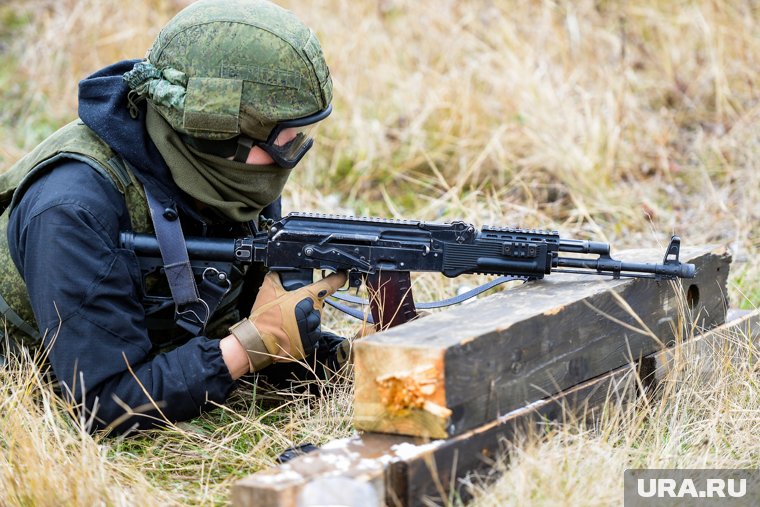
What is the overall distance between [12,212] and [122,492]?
1.20 metres

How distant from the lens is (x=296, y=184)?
6172mm

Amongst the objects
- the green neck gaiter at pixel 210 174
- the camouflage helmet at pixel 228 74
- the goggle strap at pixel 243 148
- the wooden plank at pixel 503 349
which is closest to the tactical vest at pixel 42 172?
the green neck gaiter at pixel 210 174

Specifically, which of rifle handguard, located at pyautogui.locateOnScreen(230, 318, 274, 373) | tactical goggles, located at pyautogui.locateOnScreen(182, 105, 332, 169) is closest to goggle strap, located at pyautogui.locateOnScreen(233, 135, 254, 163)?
tactical goggles, located at pyautogui.locateOnScreen(182, 105, 332, 169)

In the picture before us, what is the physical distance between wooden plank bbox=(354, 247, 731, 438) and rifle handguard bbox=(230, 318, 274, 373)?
67 cm

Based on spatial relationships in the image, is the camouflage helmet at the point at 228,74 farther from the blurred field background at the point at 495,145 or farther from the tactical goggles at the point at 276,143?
the blurred field background at the point at 495,145

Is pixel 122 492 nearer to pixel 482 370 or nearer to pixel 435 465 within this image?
pixel 435 465

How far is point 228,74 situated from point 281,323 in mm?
917

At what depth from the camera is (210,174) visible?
3.38 m

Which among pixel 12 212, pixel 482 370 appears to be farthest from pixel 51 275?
pixel 482 370

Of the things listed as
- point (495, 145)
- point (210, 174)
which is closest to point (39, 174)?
point (210, 174)

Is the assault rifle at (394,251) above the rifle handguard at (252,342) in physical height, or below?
above

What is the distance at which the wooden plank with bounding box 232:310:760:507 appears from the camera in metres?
2.36

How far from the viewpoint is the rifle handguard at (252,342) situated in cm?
327

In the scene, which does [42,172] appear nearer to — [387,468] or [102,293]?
[102,293]
